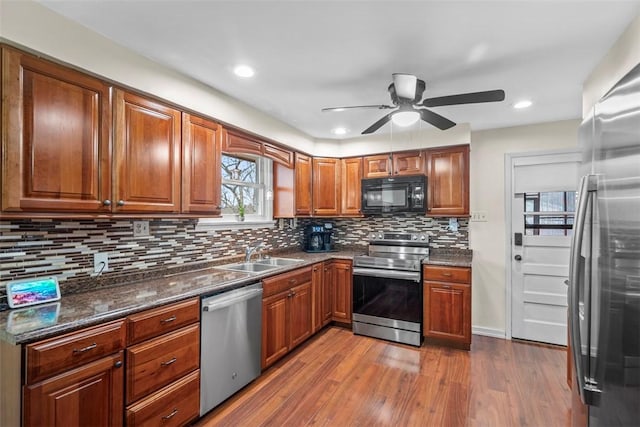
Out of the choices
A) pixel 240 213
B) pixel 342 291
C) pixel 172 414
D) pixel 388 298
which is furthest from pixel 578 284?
pixel 240 213

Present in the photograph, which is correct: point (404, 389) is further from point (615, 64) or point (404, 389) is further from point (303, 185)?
point (615, 64)

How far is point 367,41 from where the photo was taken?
5.98 ft

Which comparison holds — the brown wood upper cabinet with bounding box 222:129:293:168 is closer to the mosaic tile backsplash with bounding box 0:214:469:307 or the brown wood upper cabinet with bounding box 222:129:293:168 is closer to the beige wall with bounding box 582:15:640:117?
the mosaic tile backsplash with bounding box 0:214:469:307

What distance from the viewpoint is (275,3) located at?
1510 mm

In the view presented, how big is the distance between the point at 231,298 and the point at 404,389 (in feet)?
4.98

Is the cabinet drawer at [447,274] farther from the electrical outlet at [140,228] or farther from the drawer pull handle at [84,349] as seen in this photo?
the drawer pull handle at [84,349]

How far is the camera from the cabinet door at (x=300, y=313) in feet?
9.60

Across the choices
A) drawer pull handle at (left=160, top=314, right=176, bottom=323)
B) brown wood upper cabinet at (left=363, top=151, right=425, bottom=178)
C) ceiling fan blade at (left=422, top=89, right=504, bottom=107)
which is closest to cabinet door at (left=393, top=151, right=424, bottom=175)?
brown wood upper cabinet at (left=363, top=151, right=425, bottom=178)

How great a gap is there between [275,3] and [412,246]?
3058 millimetres

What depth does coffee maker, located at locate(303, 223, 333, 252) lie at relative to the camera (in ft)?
13.4

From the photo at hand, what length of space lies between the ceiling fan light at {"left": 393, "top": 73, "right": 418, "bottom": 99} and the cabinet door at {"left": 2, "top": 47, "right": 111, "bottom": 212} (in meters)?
1.74

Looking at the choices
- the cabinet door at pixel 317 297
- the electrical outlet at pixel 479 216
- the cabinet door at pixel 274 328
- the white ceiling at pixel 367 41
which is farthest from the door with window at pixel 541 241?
the cabinet door at pixel 274 328

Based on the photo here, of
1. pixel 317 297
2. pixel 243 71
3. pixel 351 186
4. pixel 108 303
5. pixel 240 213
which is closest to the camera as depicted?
pixel 108 303

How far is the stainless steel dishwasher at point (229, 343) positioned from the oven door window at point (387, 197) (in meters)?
1.87
